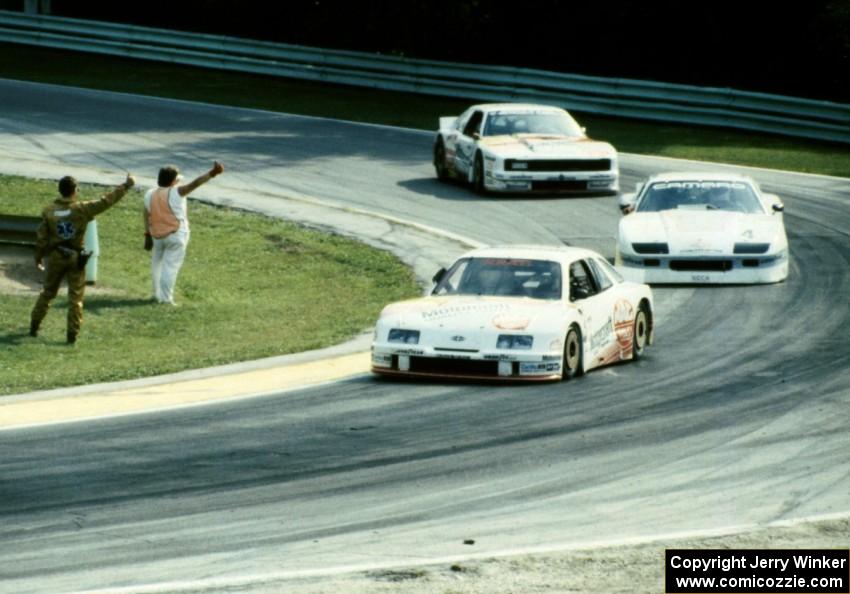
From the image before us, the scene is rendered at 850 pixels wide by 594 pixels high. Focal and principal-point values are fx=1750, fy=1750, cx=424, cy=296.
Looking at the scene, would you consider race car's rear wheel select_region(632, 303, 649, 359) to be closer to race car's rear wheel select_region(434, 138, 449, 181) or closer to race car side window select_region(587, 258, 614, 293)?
race car side window select_region(587, 258, 614, 293)

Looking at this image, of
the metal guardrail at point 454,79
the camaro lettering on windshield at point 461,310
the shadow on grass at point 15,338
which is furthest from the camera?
the metal guardrail at point 454,79

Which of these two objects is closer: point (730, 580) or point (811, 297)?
point (730, 580)

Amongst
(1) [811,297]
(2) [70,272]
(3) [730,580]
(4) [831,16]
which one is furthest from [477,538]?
(4) [831,16]

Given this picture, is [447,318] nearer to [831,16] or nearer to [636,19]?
[831,16]

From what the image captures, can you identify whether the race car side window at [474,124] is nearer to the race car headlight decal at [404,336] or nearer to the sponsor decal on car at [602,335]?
the sponsor decal on car at [602,335]

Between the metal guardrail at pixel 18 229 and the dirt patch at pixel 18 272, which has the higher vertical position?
the metal guardrail at pixel 18 229

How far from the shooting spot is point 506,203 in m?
27.1

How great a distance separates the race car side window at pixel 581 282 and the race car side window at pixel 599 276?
0.24 ft

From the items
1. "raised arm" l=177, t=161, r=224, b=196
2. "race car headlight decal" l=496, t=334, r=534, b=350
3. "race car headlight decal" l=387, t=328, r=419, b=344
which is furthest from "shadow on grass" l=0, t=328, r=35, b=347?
"race car headlight decal" l=496, t=334, r=534, b=350

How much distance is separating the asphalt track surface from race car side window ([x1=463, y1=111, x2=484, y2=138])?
9.40 meters

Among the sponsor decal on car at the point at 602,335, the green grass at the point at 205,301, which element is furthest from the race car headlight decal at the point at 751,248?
the sponsor decal on car at the point at 602,335

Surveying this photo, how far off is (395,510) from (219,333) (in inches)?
333

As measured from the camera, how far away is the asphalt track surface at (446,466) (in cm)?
954

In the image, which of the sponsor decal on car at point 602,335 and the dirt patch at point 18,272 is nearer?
the sponsor decal on car at point 602,335
